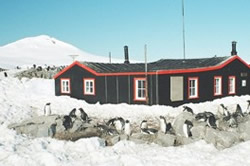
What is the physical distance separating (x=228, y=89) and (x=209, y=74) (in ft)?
8.52

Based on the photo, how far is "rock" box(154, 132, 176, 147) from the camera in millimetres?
12344

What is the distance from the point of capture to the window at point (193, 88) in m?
21.6

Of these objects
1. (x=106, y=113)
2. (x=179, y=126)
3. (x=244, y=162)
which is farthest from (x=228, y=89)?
(x=244, y=162)

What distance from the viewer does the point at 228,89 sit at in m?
24.4

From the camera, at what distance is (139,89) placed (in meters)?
21.0

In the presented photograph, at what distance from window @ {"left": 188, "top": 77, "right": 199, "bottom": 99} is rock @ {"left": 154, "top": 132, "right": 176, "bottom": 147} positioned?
9404 mm

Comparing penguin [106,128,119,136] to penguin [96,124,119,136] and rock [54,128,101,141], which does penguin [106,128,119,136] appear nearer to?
penguin [96,124,119,136]

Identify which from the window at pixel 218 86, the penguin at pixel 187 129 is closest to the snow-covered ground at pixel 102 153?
the penguin at pixel 187 129

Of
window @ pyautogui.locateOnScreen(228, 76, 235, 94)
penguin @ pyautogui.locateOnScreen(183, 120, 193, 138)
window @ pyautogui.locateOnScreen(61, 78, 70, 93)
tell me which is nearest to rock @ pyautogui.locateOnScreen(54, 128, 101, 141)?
penguin @ pyautogui.locateOnScreen(183, 120, 193, 138)

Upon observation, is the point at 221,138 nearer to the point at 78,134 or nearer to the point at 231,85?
the point at 78,134

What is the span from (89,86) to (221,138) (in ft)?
43.2

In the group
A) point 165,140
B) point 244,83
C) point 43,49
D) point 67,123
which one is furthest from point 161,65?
point 43,49

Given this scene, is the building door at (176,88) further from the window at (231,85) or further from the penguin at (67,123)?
the penguin at (67,123)

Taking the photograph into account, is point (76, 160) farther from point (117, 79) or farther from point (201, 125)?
point (117, 79)
